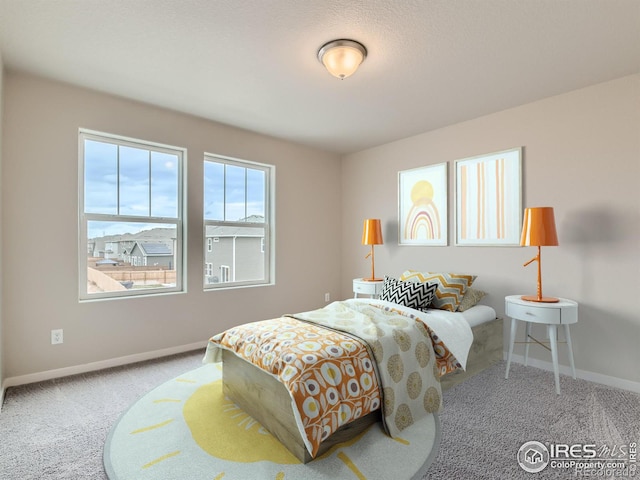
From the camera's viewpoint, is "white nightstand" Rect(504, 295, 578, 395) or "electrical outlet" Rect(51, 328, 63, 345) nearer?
"white nightstand" Rect(504, 295, 578, 395)

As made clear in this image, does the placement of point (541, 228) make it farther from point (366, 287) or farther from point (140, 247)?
point (140, 247)

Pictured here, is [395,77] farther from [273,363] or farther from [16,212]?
[16,212]

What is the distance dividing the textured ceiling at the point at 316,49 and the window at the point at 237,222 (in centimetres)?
82

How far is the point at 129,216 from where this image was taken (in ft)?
10.4

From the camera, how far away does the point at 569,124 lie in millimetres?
2867

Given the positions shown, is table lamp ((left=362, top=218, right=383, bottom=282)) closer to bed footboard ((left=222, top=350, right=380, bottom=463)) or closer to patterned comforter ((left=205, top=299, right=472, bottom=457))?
patterned comforter ((left=205, top=299, right=472, bottom=457))

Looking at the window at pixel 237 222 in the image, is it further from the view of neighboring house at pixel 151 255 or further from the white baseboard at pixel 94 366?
the white baseboard at pixel 94 366

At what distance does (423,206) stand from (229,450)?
10.3 feet

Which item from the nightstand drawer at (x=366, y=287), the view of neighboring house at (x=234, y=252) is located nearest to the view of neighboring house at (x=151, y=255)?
the view of neighboring house at (x=234, y=252)

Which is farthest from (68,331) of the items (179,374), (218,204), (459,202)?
(459,202)

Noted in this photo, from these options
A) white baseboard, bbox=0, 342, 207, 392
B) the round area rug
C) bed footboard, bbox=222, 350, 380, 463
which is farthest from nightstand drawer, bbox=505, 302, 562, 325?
white baseboard, bbox=0, 342, 207, 392

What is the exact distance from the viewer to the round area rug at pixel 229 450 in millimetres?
1623

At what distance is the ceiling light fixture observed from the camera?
2.13 metres

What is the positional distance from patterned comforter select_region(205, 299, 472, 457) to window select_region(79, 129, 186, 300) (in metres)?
1.34
